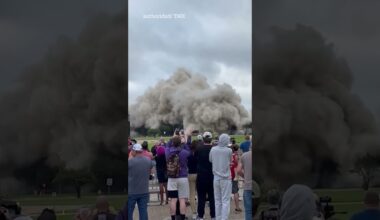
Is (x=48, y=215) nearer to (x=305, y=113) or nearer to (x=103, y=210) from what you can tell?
(x=103, y=210)

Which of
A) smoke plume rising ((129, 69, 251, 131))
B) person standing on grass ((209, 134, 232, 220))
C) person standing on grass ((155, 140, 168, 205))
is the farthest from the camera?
smoke plume rising ((129, 69, 251, 131))

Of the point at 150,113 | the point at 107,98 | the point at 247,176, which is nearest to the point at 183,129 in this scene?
the point at 150,113

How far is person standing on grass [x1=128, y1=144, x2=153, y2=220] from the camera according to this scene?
21.9ft

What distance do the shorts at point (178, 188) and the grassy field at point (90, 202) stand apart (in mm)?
2234

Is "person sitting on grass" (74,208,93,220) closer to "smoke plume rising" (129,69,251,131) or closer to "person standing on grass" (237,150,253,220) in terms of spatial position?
"person standing on grass" (237,150,253,220)

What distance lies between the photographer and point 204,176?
787cm

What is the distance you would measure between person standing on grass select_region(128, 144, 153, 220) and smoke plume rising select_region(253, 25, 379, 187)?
1.53 m

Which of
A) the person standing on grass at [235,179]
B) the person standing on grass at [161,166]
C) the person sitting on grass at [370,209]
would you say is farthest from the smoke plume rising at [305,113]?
the person standing on grass at [161,166]

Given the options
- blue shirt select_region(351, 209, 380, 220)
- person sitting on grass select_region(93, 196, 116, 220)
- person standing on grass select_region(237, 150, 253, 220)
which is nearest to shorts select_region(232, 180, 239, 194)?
person standing on grass select_region(237, 150, 253, 220)

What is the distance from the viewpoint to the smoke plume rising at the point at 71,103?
573 cm

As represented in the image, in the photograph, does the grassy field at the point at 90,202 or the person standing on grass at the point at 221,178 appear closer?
the grassy field at the point at 90,202

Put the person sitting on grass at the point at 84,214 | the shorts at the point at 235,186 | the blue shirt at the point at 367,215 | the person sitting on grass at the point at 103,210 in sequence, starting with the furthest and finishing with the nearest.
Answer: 1. the shorts at the point at 235,186
2. the person sitting on grass at the point at 103,210
3. the person sitting on grass at the point at 84,214
4. the blue shirt at the point at 367,215

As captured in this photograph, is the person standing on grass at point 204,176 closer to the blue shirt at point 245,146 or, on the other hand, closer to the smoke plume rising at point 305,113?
the blue shirt at point 245,146

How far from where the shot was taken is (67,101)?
5.77 meters
